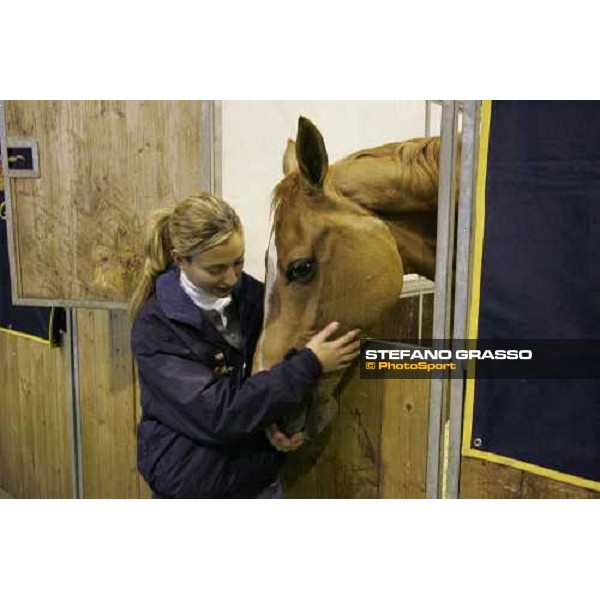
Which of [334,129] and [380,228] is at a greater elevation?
[334,129]

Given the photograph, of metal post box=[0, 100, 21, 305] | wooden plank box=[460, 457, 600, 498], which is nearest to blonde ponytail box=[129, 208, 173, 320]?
metal post box=[0, 100, 21, 305]

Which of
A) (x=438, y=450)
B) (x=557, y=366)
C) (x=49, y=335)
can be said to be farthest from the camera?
(x=49, y=335)

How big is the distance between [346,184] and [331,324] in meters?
0.32

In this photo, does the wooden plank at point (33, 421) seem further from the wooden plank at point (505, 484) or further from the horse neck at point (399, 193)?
the wooden plank at point (505, 484)

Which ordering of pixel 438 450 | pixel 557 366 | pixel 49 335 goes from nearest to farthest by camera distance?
pixel 557 366, pixel 438 450, pixel 49 335

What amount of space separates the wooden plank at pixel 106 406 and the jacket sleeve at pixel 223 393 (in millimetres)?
528

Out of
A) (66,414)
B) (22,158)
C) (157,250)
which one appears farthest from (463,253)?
(66,414)

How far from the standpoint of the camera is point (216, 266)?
1.38 m

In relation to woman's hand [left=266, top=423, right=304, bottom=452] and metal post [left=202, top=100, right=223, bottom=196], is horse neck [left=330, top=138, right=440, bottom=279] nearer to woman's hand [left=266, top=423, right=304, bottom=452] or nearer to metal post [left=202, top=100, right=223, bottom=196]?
metal post [left=202, top=100, right=223, bottom=196]

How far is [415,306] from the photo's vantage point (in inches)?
60.2

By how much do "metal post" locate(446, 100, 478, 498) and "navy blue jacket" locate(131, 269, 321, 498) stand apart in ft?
1.11

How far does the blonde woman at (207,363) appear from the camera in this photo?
1347 mm

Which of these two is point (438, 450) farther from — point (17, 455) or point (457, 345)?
point (17, 455)

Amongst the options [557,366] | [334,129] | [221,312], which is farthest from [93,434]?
[557,366]
